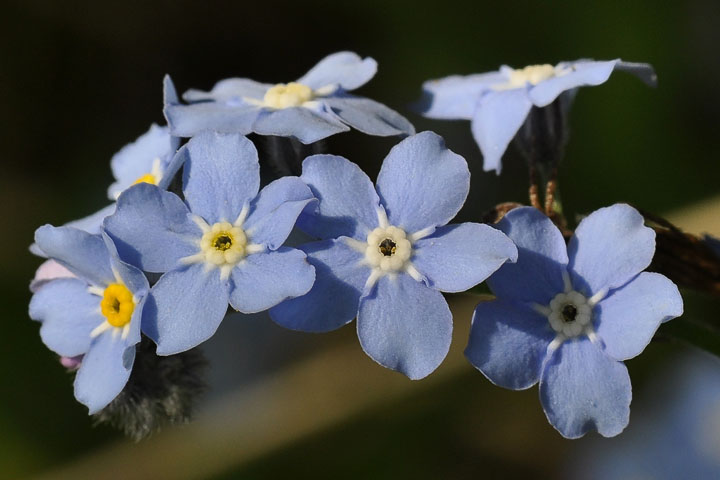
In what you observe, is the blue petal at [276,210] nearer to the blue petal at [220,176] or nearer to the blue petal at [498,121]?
the blue petal at [220,176]

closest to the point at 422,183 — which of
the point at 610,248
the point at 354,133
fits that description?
the point at 610,248

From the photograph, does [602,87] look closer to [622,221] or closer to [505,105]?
[505,105]

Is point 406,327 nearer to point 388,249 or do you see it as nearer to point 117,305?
point 388,249

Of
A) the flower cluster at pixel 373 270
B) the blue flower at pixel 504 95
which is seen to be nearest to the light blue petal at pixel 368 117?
the flower cluster at pixel 373 270

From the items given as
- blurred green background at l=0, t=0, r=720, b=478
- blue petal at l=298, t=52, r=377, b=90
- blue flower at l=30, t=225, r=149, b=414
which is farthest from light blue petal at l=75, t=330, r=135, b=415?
blurred green background at l=0, t=0, r=720, b=478

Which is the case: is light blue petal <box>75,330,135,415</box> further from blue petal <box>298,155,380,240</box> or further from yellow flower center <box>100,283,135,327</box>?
blue petal <box>298,155,380,240</box>

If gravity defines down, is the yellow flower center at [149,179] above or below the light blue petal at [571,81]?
below

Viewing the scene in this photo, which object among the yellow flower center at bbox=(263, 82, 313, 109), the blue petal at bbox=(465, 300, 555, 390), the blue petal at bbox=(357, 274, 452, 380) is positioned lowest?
the blue petal at bbox=(465, 300, 555, 390)
